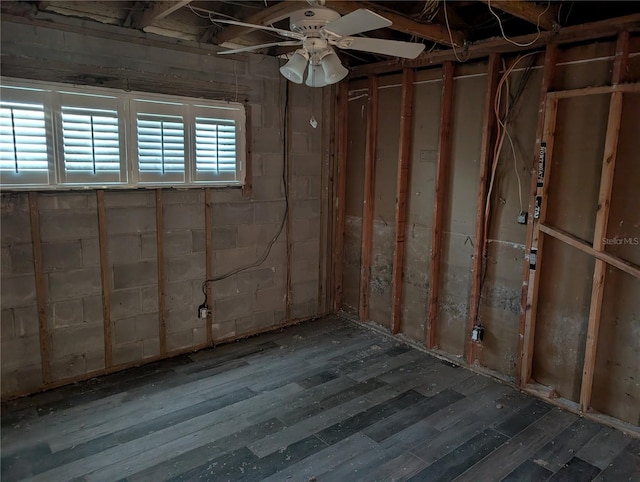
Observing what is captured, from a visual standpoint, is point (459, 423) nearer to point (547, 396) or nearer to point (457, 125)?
point (547, 396)

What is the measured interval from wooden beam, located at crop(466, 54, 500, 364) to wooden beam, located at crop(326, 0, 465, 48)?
1.02ft

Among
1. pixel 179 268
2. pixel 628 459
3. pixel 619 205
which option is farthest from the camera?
pixel 179 268

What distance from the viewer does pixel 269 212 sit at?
4.18m

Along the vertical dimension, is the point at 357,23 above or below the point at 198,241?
above

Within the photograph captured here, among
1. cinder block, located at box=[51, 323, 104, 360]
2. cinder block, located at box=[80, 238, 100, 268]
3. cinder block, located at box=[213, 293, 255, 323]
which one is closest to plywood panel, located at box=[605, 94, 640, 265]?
cinder block, located at box=[213, 293, 255, 323]

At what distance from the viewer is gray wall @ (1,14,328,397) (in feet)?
9.86

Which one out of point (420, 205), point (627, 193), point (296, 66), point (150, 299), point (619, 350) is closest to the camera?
point (296, 66)

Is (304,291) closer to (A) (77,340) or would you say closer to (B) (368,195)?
(B) (368,195)

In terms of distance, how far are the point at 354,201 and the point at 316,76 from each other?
2049 millimetres

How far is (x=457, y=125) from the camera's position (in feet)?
11.9

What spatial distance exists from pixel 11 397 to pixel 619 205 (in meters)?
4.10

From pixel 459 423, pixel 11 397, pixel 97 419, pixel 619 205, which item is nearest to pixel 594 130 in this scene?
pixel 619 205

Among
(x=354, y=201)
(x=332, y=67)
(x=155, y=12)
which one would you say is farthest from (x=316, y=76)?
(x=354, y=201)

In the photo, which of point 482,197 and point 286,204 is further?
point 286,204
